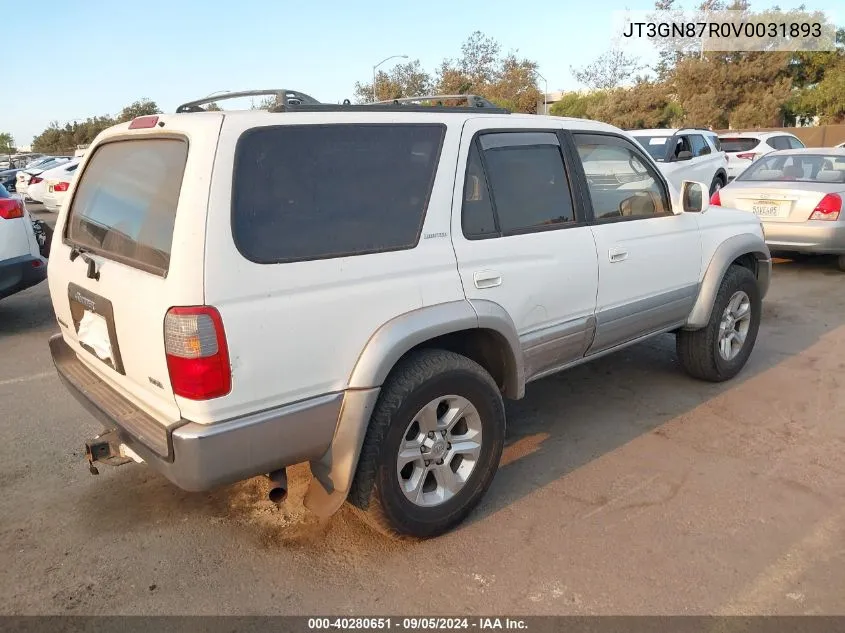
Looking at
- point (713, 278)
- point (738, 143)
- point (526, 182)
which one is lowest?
point (713, 278)

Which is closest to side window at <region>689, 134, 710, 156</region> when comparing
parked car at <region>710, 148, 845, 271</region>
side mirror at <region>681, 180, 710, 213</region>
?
parked car at <region>710, 148, 845, 271</region>

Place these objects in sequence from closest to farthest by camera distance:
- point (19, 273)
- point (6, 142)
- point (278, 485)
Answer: point (278, 485) → point (19, 273) → point (6, 142)

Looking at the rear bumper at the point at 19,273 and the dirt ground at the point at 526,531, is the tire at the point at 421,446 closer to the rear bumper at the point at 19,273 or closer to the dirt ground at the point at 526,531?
the dirt ground at the point at 526,531

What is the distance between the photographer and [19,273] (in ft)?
20.8

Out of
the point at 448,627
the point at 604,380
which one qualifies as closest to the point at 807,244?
the point at 604,380

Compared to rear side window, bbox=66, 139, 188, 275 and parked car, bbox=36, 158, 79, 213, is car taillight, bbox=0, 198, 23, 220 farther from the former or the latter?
parked car, bbox=36, 158, 79, 213

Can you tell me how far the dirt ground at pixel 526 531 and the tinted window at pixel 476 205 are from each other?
1.35m

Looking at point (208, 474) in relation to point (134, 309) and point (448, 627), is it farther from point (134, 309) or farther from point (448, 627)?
point (448, 627)

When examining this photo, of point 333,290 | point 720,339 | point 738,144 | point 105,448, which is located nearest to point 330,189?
point 333,290

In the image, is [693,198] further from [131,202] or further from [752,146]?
[752,146]

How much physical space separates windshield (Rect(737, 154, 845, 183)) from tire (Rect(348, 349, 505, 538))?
7.26 meters

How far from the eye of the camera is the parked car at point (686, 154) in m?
11.5

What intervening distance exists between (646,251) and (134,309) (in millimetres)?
2840

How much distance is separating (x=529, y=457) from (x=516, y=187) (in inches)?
60.1
